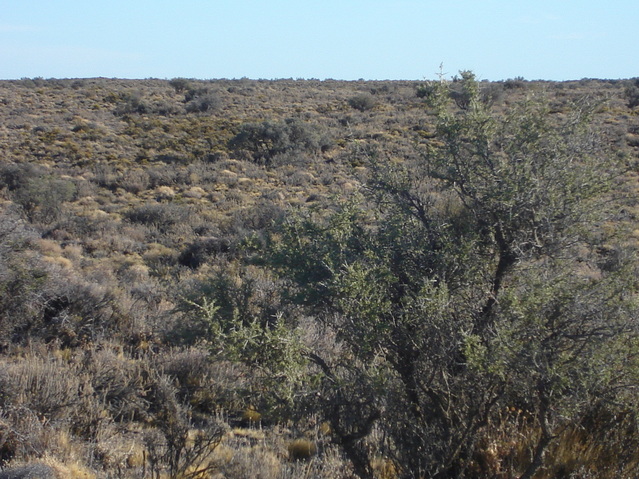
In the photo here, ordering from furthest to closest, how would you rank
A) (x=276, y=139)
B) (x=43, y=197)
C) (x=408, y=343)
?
(x=276, y=139)
(x=43, y=197)
(x=408, y=343)

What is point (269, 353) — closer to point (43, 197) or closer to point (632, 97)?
point (43, 197)

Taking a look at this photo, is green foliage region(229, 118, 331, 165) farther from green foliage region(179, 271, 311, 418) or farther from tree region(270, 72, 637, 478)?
green foliage region(179, 271, 311, 418)

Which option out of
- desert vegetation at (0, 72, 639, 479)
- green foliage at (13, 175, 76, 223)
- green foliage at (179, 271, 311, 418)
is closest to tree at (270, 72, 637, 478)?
desert vegetation at (0, 72, 639, 479)

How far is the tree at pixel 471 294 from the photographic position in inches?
116

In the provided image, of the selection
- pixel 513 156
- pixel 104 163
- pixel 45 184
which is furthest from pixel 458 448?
pixel 104 163

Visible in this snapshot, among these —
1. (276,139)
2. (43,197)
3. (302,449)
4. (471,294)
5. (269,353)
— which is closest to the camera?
(269,353)

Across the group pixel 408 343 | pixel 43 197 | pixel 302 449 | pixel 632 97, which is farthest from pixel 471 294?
pixel 632 97

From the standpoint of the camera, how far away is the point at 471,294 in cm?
360

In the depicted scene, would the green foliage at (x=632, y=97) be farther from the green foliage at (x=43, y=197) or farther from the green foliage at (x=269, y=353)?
the green foliage at (x=269, y=353)

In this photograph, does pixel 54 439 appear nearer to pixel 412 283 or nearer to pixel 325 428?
pixel 325 428

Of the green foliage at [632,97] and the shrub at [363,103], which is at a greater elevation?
the green foliage at [632,97]

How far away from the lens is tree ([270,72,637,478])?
2.96 meters

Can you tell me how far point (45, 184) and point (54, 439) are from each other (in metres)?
17.2

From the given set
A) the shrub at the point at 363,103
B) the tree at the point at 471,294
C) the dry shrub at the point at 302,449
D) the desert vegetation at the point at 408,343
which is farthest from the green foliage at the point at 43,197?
the shrub at the point at 363,103
